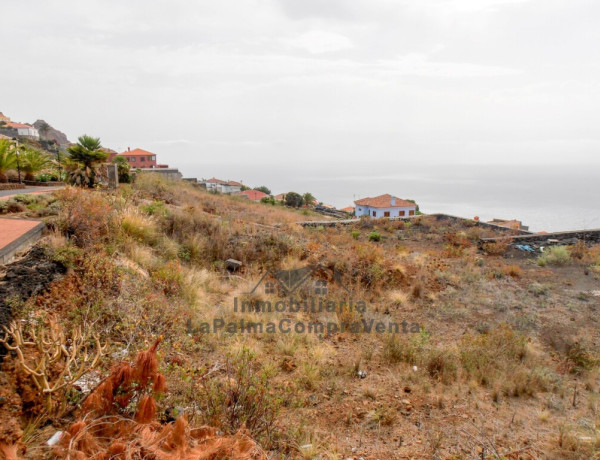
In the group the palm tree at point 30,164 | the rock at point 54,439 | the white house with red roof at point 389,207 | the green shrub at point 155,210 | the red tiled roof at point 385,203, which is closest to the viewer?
the rock at point 54,439

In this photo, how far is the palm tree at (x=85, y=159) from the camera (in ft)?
37.4

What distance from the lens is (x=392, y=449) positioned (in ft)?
10.1

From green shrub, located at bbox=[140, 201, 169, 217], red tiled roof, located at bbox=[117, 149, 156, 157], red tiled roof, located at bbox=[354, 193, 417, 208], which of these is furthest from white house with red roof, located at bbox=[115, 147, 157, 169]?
green shrub, located at bbox=[140, 201, 169, 217]

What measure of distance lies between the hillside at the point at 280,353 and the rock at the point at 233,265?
5 cm

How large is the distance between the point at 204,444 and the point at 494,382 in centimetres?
351

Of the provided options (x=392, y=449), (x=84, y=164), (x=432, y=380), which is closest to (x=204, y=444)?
(x=392, y=449)

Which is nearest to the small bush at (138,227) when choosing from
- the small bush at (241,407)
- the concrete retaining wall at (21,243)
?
the concrete retaining wall at (21,243)

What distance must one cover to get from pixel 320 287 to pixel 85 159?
9.85 meters

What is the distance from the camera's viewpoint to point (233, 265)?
307 inches

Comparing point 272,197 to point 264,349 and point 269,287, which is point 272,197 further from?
point 264,349

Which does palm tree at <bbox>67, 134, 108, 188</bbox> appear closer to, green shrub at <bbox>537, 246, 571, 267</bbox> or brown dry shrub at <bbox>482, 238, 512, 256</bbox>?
brown dry shrub at <bbox>482, 238, 512, 256</bbox>

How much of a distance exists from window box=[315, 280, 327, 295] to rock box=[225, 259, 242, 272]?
1798 millimetres

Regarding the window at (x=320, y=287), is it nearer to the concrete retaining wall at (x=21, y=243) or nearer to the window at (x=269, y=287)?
the window at (x=269, y=287)

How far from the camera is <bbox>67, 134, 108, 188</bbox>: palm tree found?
11.4 meters
